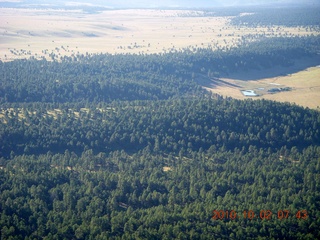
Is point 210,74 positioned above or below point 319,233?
above

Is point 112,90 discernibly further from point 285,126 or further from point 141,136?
point 285,126

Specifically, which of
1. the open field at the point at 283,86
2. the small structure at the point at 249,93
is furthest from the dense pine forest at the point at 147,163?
the small structure at the point at 249,93

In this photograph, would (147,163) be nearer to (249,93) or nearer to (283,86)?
(249,93)

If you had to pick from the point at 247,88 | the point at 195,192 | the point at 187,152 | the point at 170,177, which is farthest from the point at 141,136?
the point at 247,88

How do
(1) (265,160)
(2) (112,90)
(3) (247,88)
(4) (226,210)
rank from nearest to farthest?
(4) (226,210), (1) (265,160), (2) (112,90), (3) (247,88)

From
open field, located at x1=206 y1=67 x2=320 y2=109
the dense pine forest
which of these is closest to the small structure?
open field, located at x1=206 y1=67 x2=320 y2=109

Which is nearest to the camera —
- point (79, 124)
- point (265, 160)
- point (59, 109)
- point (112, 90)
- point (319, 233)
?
point (319, 233)

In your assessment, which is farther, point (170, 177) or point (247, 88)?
point (247, 88)

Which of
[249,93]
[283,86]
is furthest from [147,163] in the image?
[283,86]
